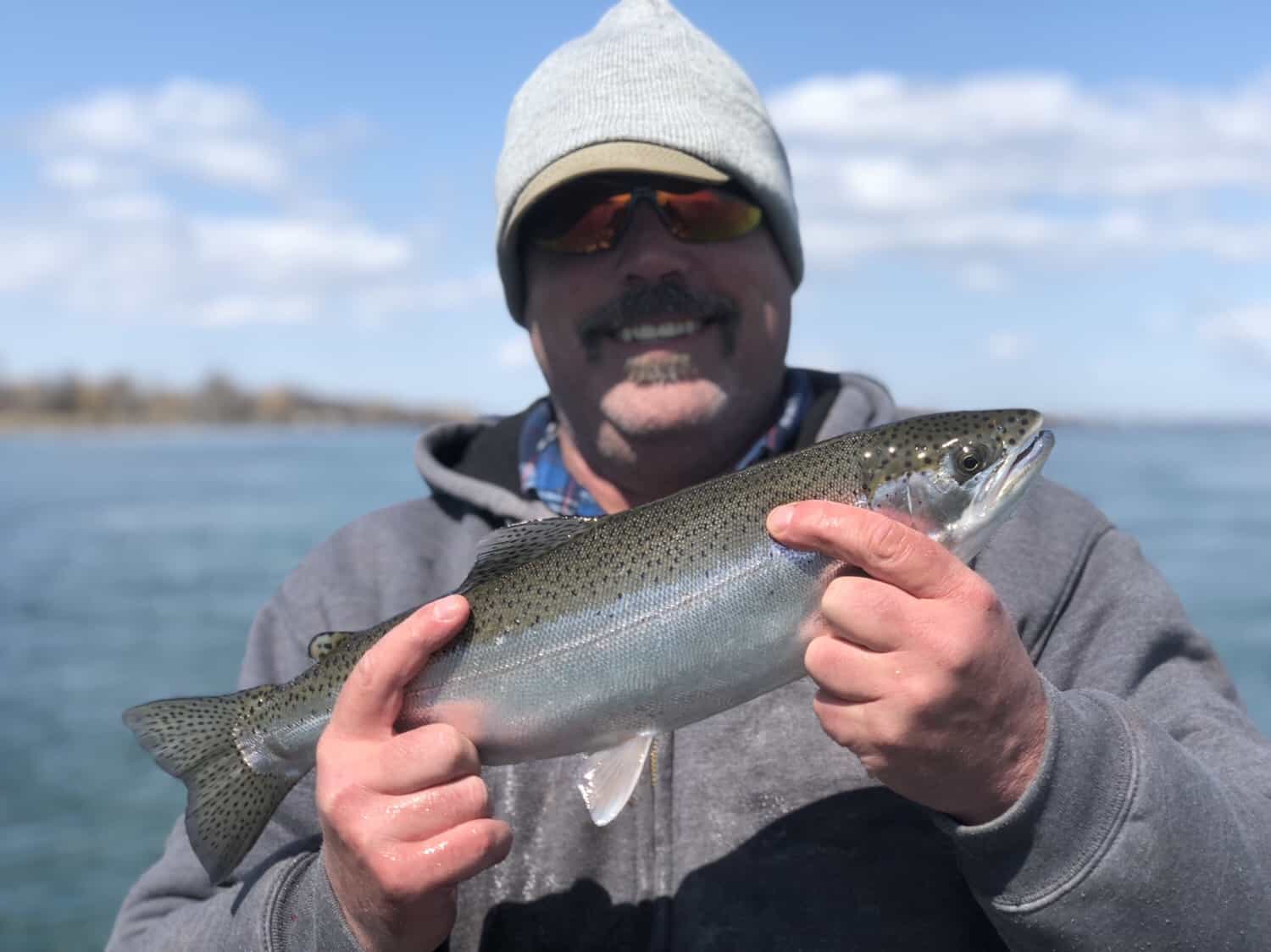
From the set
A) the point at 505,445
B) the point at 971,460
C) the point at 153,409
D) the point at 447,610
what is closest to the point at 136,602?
the point at 505,445

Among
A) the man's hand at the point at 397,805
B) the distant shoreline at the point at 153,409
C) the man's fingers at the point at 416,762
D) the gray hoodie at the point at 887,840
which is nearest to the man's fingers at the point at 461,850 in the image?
the man's hand at the point at 397,805

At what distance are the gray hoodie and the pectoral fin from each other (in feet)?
1.46

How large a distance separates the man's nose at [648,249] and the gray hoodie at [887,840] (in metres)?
1.34

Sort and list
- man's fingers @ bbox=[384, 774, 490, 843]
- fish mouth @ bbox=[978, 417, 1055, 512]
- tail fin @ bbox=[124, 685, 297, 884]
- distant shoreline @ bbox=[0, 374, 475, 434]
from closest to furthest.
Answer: man's fingers @ bbox=[384, 774, 490, 843], fish mouth @ bbox=[978, 417, 1055, 512], tail fin @ bbox=[124, 685, 297, 884], distant shoreline @ bbox=[0, 374, 475, 434]

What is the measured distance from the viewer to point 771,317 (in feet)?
13.0

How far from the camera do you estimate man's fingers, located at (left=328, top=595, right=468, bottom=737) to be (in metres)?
2.62

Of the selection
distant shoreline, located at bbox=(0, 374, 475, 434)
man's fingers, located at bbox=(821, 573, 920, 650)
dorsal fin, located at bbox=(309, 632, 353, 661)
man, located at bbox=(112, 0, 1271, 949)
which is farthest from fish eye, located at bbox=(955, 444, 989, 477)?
distant shoreline, located at bbox=(0, 374, 475, 434)

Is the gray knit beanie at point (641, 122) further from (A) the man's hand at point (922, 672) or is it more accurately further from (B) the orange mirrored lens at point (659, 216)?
(A) the man's hand at point (922, 672)

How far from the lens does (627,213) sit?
3.89 m

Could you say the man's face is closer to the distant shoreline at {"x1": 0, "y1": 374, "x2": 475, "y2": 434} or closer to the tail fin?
the tail fin

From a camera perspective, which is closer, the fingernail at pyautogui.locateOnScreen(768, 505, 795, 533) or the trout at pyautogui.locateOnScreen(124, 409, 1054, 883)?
the fingernail at pyautogui.locateOnScreen(768, 505, 795, 533)

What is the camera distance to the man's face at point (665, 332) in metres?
3.84

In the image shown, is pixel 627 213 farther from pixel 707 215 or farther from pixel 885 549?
pixel 885 549

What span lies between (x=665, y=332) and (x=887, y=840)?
1.77 meters
